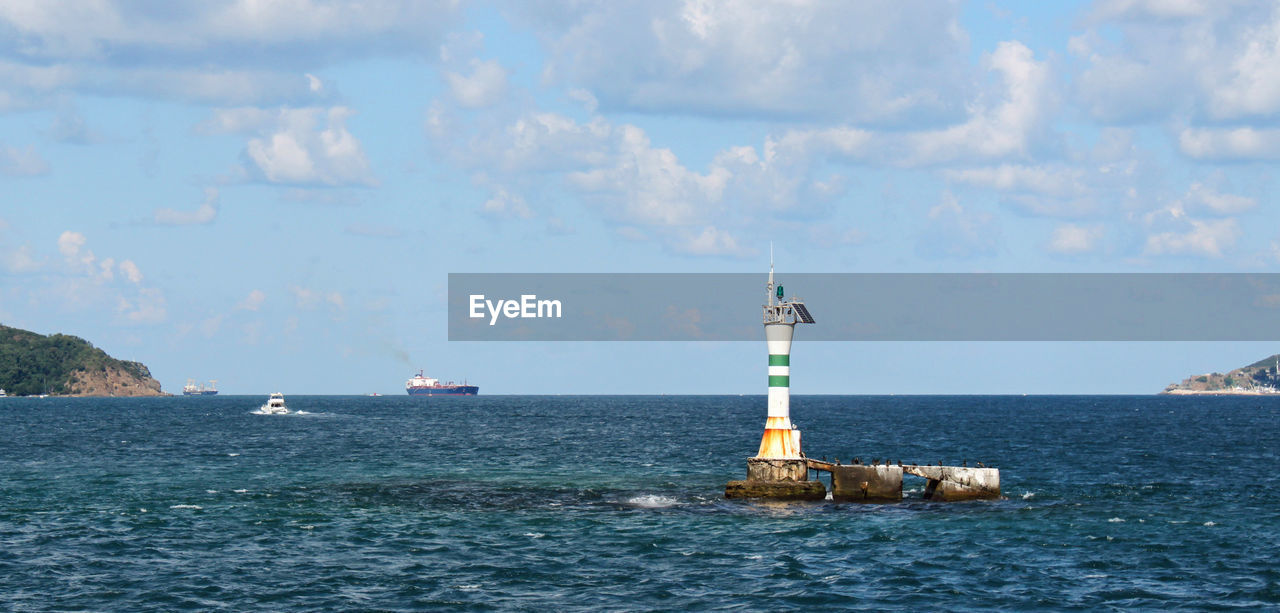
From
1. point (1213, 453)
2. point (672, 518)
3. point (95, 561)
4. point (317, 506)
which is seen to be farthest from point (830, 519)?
point (1213, 453)

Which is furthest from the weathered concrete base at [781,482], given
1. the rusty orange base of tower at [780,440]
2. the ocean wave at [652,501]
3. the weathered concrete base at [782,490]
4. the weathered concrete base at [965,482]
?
the weathered concrete base at [965,482]

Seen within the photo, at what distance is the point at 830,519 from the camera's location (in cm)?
4906

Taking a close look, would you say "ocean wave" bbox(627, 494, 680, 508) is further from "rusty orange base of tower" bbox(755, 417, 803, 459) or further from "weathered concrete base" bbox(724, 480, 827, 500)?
"rusty orange base of tower" bbox(755, 417, 803, 459)

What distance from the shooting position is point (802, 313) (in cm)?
5416

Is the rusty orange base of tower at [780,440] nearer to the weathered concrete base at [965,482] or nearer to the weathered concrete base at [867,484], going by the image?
the weathered concrete base at [867,484]

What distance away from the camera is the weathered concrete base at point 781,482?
5397 centimetres

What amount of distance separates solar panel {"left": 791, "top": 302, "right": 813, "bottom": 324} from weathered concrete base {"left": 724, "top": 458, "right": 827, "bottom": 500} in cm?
653

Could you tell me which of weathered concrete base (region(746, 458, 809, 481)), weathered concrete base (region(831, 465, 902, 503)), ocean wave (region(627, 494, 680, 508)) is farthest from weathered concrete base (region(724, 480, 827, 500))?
ocean wave (region(627, 494, 680, 508))

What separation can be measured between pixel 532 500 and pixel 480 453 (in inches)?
1509

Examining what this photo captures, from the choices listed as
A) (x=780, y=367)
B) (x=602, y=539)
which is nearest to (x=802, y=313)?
(x=780, y=367)

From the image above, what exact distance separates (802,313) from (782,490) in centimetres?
831

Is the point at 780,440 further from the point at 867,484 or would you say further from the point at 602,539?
the point at 602,539

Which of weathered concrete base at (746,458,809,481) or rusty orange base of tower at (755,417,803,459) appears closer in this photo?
rusty orange base of tower at (755,417,803,459)

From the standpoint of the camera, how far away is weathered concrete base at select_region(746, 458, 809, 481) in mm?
54000
